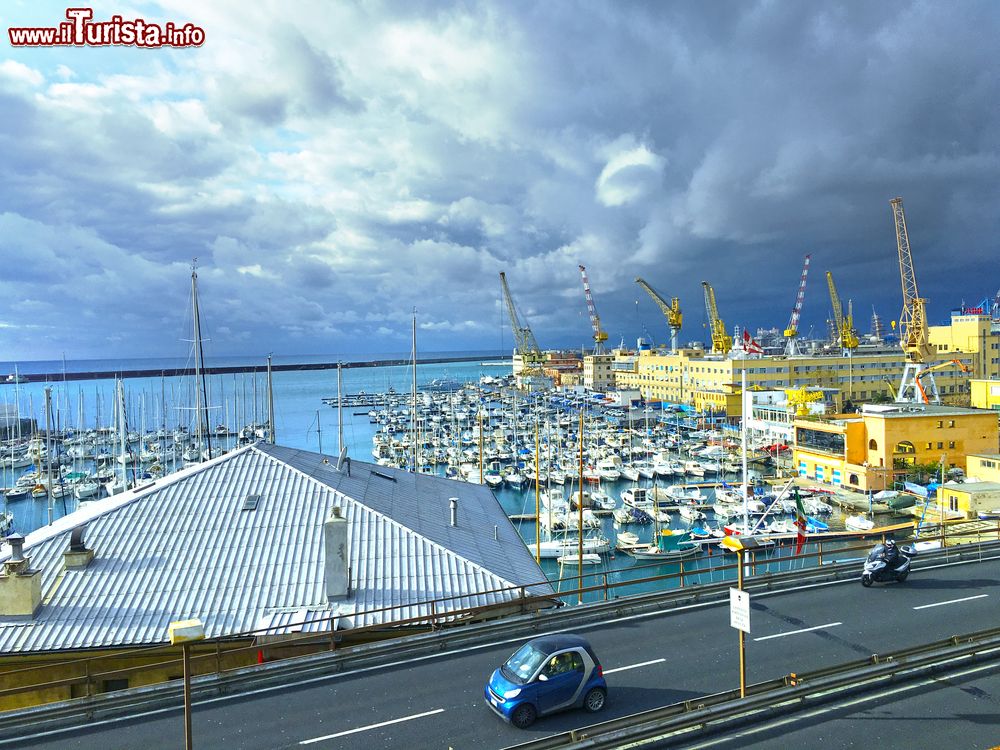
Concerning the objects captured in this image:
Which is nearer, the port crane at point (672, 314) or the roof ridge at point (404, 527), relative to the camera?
the roof ridge at point (404, 527)

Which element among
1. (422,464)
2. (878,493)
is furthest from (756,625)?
(422,464)

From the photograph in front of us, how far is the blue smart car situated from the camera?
903cm

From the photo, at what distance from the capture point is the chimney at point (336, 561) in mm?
12781

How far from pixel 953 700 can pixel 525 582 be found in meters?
8.36

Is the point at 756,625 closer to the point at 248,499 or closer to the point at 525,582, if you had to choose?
the point at 525,582

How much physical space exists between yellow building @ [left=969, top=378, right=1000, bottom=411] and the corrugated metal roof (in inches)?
2436

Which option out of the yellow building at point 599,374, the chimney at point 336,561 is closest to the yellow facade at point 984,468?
the chimney at point 336,561

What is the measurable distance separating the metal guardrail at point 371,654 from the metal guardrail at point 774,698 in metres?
3.87

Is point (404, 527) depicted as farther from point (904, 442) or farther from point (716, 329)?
point (716, 329)

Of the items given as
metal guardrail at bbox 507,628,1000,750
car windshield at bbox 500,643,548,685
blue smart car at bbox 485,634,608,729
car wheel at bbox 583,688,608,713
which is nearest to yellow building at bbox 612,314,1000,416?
metal guardrail at bbox 507,628,1000,750

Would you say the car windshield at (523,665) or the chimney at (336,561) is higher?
the chimney at (336,561)

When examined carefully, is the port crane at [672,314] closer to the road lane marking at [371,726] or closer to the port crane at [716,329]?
the port crane at [716,329]

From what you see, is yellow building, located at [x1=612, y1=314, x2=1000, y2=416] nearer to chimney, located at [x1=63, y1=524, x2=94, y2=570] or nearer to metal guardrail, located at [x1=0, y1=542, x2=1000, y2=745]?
metal guardrail, located at [x1=0, y1=542, x2=1000, y2=745]

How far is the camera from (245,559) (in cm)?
1379
